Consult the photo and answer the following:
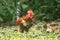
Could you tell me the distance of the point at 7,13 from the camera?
37.0 feet

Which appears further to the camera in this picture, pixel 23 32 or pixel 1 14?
pixel 1 14

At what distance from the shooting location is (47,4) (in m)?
11.4

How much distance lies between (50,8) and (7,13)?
1.66m

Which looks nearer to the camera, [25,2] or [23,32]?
[23,32]

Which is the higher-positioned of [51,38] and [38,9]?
[38,9]

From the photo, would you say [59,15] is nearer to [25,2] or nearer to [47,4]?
[47,4]

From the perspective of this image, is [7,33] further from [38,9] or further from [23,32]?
[38,9]

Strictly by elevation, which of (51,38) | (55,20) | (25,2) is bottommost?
(51,38)

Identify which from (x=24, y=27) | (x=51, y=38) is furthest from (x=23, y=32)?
(x=51, y=38)

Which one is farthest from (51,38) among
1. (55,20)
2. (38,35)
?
(55,20)

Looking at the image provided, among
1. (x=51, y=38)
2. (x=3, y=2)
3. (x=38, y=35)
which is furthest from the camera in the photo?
(x=3, y=2)

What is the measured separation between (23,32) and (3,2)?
2592 mm

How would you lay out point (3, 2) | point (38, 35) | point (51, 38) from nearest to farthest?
1. point (51, 38)
2. point (38, 35)
3. point (3, 2)

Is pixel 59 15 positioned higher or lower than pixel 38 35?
higher
